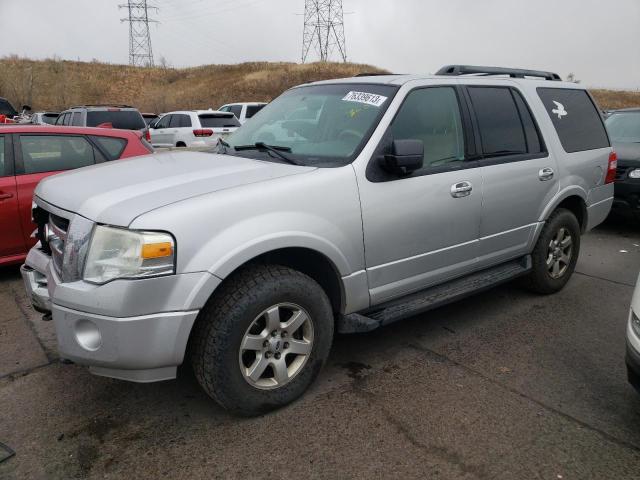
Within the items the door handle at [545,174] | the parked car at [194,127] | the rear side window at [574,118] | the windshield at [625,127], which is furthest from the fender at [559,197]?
the parked car at [194,127]

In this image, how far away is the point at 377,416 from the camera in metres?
2.90

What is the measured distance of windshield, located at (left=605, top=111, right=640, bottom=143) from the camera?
8.03 metres

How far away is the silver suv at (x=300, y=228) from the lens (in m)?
2.46

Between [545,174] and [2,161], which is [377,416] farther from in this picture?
[2,161]

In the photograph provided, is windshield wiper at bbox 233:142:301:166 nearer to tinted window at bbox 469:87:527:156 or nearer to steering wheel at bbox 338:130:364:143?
steering wheel at bbox 338:130:364:143

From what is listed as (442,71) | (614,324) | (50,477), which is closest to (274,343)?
(50,477)

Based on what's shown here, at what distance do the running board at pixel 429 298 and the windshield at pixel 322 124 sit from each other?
97 cm

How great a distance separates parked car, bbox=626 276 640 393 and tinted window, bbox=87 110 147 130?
12.3m

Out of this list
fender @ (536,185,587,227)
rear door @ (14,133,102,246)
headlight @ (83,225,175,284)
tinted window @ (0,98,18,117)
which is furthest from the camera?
tinted window @ (0,98,18,117)

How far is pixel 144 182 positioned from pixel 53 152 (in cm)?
315

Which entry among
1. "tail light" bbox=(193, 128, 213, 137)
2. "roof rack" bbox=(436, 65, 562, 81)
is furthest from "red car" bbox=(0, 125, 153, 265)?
"tail light" bbox=(193, 128, 213, 137)

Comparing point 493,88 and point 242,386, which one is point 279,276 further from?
point 493,88

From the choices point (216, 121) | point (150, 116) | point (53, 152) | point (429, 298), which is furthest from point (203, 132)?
point (429, 298)

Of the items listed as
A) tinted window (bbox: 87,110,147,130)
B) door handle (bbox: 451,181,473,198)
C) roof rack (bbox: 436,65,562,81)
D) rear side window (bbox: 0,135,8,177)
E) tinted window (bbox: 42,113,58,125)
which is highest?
tinted window (bbox: 42,113,58,125)
